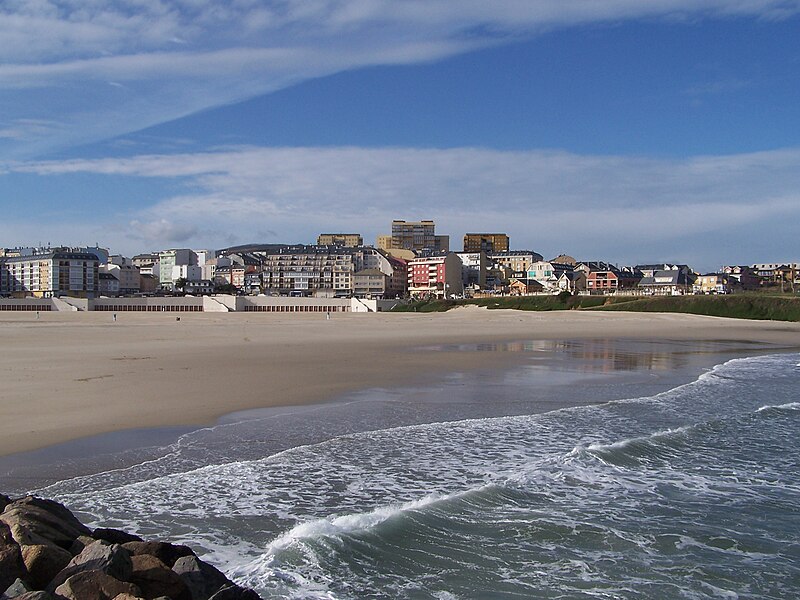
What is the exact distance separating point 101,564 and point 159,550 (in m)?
0.49

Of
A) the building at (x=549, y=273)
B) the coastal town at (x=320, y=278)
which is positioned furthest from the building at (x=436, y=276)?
the building at (x=549, y=273)

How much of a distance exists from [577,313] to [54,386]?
151 feet

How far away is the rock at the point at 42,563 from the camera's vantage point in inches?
151

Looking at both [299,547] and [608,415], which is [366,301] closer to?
[608,415]

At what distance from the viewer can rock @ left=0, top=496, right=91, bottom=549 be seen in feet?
13.6

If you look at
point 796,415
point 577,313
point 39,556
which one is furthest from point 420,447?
point 577,313

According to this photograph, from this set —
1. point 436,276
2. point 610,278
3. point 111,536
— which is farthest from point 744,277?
point 111,536

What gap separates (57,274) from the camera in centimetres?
9031

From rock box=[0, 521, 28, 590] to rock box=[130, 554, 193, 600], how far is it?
0.57 m

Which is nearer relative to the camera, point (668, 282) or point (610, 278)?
point (668, 282)

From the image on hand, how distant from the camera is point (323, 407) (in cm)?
1205

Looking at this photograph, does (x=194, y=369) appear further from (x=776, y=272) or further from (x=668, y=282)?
(x=776, y=272)

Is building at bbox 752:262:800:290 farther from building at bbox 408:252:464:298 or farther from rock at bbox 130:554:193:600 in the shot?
rock at bbox 130:554:193:600

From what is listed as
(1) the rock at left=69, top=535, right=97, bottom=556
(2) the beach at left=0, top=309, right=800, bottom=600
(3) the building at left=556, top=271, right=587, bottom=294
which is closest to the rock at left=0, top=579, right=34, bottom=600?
(1) the rock at left=69, top=535, right=97, bottom=556
